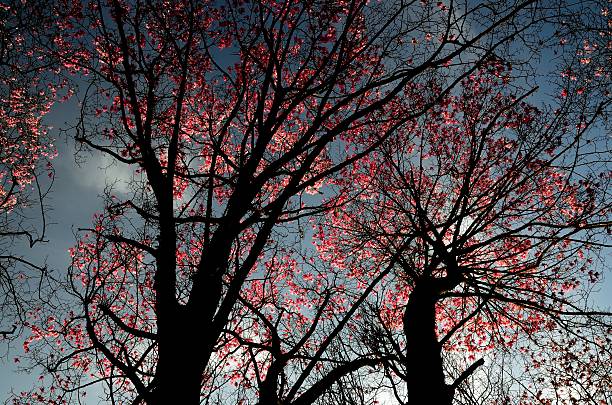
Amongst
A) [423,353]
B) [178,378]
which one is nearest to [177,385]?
[178,378]

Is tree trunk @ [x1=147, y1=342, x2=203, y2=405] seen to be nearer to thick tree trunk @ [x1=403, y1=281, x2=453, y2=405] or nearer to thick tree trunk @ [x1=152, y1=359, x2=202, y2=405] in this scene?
thick tree trunk @ [x1=152, y1=359, x2=202, y2=405]

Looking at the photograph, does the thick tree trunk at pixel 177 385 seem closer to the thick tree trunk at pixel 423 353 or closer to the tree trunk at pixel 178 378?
the tree trunk at pixel 178 378

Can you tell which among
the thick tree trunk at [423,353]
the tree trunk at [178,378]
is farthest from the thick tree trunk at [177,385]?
the thick tree trunk at [423,353]

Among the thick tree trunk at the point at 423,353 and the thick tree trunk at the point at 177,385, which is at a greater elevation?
the thick tree trunk at the point at 423,353

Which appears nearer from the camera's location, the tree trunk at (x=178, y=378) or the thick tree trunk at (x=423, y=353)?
the tree trunk at (x=178, y=378)

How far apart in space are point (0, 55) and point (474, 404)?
15.6m

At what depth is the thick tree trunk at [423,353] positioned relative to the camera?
20.2ft

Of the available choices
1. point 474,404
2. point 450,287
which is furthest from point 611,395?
point 450,287

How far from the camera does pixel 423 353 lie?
673cm

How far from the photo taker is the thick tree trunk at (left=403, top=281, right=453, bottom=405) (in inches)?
242

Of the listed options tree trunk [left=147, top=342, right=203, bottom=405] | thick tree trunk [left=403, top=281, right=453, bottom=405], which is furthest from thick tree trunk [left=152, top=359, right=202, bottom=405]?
thick tree trunk [left=403, top=281, right=453, bottom=405]

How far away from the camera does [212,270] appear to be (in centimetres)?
480

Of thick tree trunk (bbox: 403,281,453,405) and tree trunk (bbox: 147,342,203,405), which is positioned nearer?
tree trunk (bbox: 147,342,203,405)

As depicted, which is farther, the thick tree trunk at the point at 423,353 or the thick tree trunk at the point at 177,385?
the thick tree trunk at the point at 423,353
